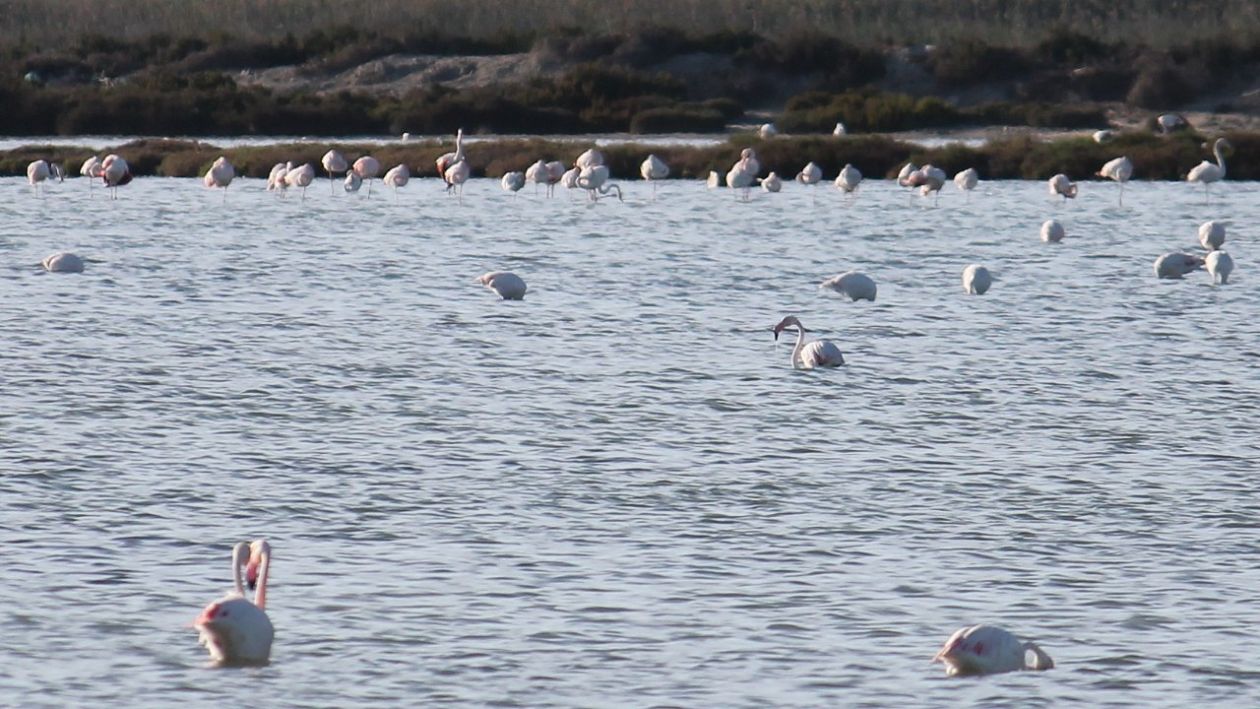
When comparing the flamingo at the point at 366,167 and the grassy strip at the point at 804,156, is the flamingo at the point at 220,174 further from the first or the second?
the grassy strip at the point at 804,156

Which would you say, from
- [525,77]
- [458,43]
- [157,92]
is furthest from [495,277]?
[458,43]

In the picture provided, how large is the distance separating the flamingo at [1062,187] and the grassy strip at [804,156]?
5.93 metres

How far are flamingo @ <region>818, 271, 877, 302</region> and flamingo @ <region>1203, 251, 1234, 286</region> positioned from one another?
436 cm

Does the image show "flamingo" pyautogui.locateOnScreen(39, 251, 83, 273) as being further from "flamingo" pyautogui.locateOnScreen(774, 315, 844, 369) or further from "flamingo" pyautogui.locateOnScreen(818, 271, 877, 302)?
"flamingo" pyautogui.locateOnScreen(774, 315, 844, 369)

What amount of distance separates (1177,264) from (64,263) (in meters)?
12.2

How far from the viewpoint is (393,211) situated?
3588 centimetres

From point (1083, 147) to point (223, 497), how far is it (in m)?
34.0

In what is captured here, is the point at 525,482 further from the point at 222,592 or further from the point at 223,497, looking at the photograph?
the point at 222,592

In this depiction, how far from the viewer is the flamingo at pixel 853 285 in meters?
21.8

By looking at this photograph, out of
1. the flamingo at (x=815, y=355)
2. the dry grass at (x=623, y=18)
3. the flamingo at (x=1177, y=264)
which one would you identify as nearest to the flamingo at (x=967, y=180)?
the flamingo at (x=1177, y=264)

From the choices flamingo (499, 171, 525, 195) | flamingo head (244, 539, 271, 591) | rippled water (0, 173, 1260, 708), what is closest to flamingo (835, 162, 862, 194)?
flamingo (499, 171, 525, 195)

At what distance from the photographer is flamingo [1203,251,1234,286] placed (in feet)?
78.5

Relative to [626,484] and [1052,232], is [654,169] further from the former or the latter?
[626,484]

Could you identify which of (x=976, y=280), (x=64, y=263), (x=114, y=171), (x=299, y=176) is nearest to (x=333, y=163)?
(x=299, y=176)
